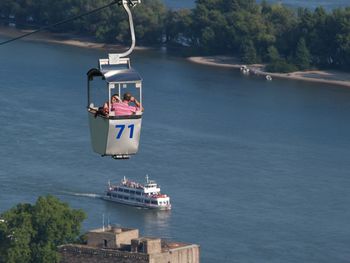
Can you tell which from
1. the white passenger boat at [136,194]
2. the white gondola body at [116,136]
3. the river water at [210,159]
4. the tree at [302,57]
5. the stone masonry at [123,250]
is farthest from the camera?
the tree at [302,57]

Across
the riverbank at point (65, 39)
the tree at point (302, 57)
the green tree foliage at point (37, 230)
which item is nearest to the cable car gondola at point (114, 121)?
the green tree foliage at point (37, 230)

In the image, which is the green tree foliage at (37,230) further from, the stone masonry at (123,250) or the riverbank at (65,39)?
the riverbank at (65,39)

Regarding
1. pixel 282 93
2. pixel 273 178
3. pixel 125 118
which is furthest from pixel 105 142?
pixel 282 93

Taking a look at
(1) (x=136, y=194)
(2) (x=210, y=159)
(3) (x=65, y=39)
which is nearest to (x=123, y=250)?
(1) (x=136, y=194)

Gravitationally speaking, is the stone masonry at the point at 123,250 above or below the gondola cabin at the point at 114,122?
below

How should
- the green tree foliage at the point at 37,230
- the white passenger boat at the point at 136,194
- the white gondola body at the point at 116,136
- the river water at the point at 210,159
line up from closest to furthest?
the white gondola body at the point at 116,136 → the green tree foliage at the point at 37,230 → the river water at the point at 210,159 → the white passenger boat at the point at 136,194

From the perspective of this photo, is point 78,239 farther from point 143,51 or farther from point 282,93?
point 143,51

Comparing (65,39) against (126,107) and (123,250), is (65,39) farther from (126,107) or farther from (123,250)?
(126,107)
